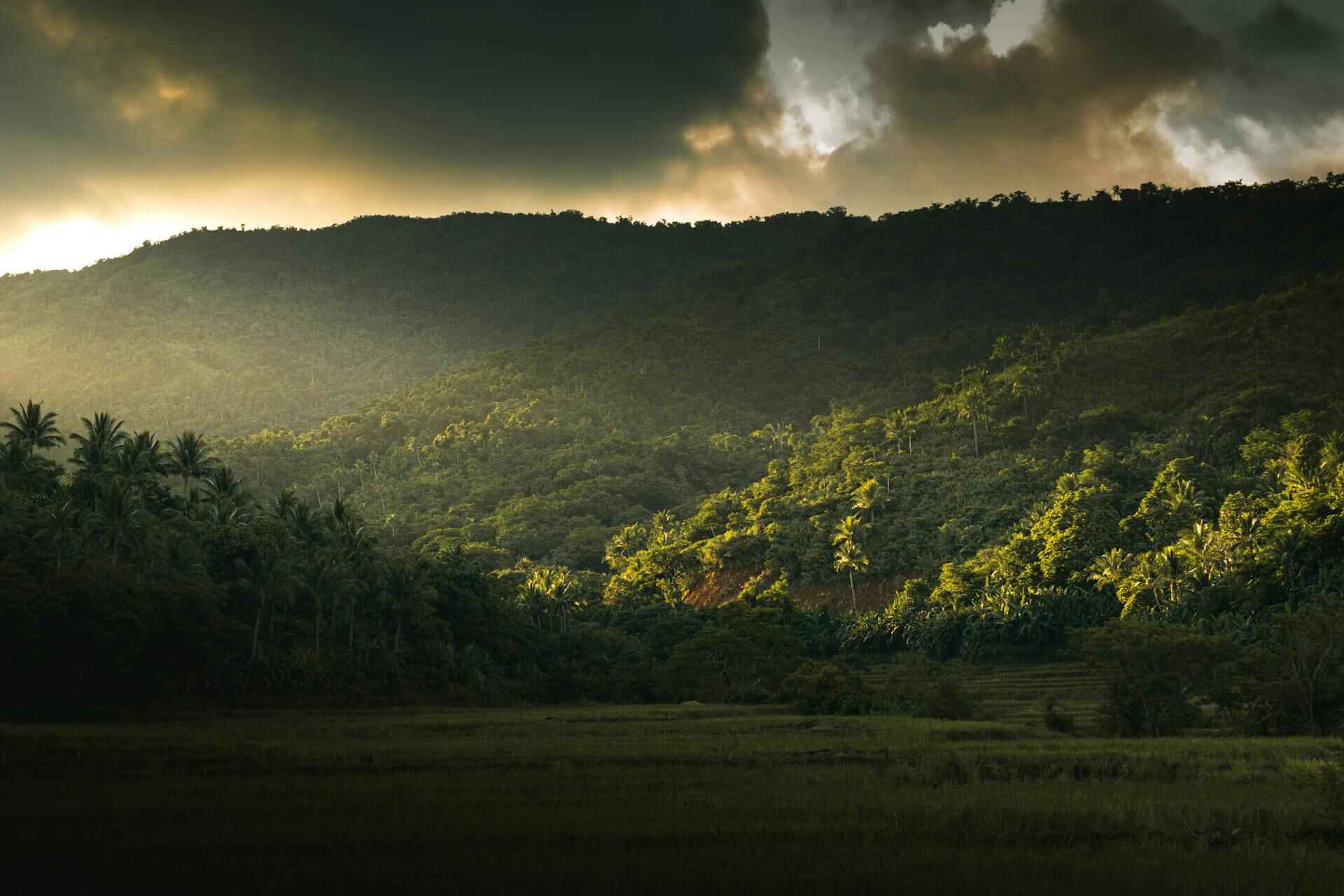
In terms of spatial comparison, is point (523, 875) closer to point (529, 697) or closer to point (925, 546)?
point (529, 697)

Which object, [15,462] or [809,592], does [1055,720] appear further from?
[809,592]

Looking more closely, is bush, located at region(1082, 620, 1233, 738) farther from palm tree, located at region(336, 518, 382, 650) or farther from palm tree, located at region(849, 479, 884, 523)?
palm tree, located at region(849, 479, 884, 523)

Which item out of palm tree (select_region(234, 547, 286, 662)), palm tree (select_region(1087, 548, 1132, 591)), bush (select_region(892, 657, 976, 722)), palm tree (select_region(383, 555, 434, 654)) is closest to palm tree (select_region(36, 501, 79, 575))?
palm tree (select_region(234, 547, 286, 662))

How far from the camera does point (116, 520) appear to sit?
75.3 meters

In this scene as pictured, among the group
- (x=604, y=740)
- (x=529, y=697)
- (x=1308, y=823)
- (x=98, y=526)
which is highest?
(x=98, y=526)

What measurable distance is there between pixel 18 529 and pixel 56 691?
15.3m

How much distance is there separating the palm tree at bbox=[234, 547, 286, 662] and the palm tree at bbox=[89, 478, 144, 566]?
22.7 ft

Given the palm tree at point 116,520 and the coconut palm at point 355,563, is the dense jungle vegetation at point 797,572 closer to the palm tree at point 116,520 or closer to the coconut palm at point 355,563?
the palm tree at point 116,520

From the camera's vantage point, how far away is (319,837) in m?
25.6

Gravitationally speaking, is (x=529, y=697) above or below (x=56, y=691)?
below

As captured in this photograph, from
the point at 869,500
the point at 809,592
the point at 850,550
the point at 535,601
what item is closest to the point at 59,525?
the point at 535,601

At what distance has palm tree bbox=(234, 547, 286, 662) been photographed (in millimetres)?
76812

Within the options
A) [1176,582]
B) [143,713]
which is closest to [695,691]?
[143,713]

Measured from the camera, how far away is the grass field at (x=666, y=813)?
72.5ft
